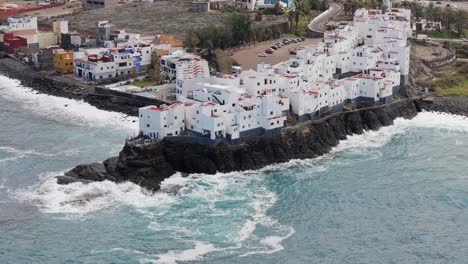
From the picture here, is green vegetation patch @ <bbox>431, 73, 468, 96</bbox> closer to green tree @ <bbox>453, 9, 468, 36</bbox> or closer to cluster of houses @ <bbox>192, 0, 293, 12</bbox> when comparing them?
green tree @ <bbox>453, 9, 468, 36</bbox>

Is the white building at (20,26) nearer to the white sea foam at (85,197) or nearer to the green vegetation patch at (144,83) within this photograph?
the green vegetation patch at (144,83)

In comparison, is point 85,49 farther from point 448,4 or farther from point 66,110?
point 448,4

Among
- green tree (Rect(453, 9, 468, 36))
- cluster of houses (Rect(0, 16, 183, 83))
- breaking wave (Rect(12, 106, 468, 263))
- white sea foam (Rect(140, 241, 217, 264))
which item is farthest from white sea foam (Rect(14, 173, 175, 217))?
green tree (Rect(453, 9, 468, 36))

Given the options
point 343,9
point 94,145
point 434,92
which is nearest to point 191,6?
point 343,9

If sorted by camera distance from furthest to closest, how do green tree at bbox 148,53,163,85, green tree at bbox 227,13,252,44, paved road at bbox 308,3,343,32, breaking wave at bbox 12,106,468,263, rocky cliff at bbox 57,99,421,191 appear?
paved road at bbox 308,3,343,32, green tree at bbox 227,13,252,44, green tree at bbox 148,53,163,85, rocky cliff at bbox 57,99,421,191, breaking wave at bbox 12,106,468,263

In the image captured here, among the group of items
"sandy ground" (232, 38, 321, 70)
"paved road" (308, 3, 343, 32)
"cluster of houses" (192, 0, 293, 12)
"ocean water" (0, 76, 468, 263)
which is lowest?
"ocean water" (0, 76, 468, 263)

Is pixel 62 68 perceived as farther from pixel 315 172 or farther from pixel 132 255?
pixel 132 255

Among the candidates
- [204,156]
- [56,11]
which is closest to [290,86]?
[204,156]
